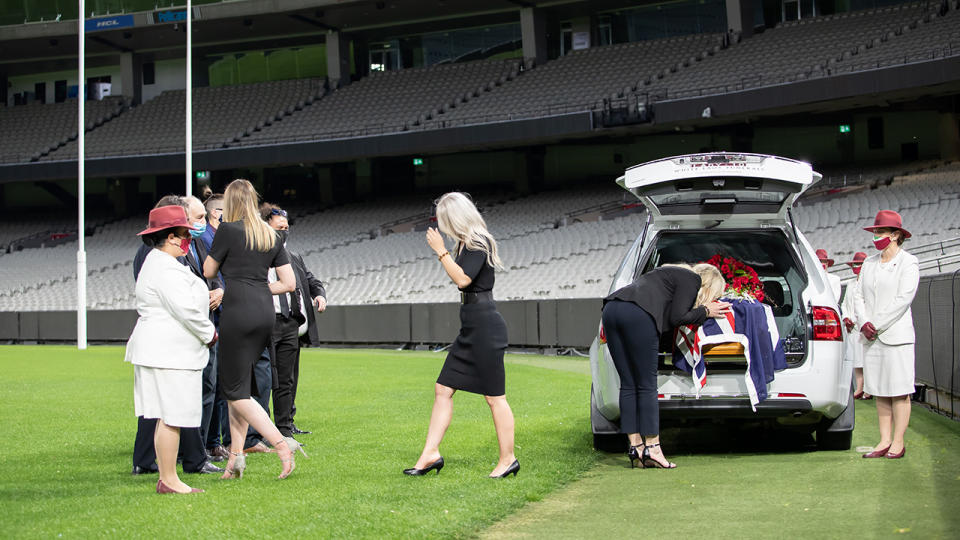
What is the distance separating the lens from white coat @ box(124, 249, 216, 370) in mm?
6492

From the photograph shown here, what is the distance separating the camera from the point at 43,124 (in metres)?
50.3

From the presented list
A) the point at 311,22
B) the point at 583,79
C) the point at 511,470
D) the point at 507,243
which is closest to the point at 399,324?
the point at 507,243

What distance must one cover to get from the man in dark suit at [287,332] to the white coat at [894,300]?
4.43 meters

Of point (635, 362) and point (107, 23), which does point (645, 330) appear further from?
point (107, 23)

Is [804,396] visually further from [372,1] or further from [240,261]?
[372,1]

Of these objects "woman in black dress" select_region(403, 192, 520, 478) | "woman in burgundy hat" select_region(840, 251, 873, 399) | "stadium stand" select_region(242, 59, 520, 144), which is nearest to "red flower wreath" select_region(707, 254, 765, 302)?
"woman in burgundy hat" select_region(840, 251, 873, 399)

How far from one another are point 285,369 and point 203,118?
134 ft

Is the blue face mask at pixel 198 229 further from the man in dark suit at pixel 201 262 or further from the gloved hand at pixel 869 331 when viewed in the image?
the gloved hand at pixel 869 331

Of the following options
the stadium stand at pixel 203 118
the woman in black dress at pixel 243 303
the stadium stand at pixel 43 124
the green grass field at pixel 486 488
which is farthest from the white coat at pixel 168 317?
the stadium stand at pixel 43 124

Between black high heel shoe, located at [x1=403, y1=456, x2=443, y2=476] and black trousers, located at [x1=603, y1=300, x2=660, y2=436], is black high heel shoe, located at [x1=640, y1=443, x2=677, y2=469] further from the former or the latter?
black high heel shoe, located at [x1=403, y1=456, x2=443, y2=476]

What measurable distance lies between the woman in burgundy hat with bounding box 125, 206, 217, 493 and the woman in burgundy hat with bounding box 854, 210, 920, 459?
4.73 meters

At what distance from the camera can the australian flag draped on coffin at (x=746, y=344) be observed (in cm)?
757

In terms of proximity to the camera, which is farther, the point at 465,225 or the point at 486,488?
the point at 465,225

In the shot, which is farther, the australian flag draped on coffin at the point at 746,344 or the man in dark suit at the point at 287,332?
the man in dark suit at the point at 287,332
